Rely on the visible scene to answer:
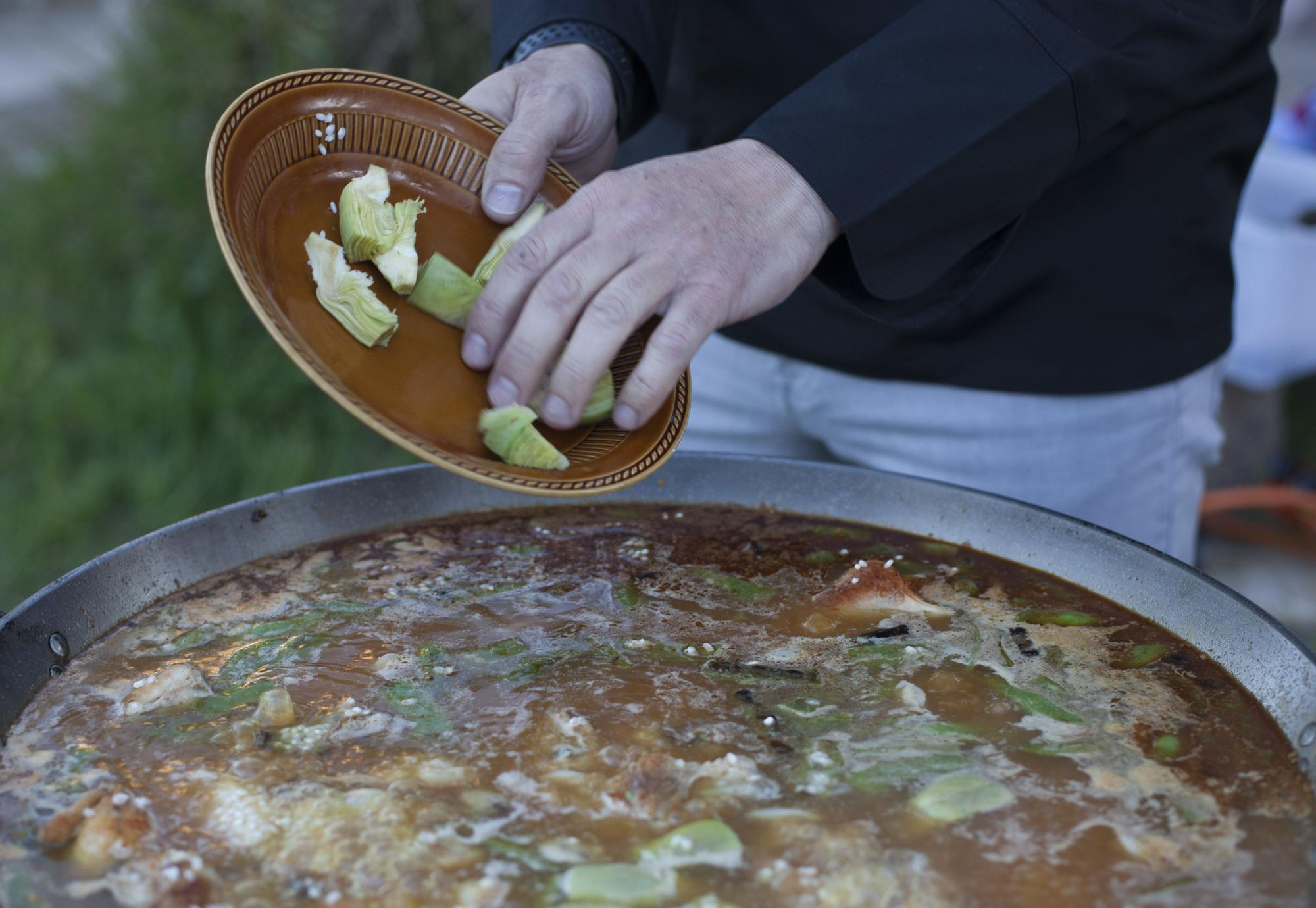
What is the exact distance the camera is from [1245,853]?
50.0 inches

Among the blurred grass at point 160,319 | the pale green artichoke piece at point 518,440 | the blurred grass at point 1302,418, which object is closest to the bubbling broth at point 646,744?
the pale green artichoke piece at point 518,440

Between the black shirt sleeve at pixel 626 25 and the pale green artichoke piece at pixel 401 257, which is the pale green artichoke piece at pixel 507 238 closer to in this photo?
the pale green artichoke piece at pixel 401 257

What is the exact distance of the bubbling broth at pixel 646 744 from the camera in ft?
4.11

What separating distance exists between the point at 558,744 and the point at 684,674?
0.70ft

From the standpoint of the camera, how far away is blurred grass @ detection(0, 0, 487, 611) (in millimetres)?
4660

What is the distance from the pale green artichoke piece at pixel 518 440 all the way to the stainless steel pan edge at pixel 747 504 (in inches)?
15.5

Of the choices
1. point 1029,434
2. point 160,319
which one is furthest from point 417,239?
point 160,319

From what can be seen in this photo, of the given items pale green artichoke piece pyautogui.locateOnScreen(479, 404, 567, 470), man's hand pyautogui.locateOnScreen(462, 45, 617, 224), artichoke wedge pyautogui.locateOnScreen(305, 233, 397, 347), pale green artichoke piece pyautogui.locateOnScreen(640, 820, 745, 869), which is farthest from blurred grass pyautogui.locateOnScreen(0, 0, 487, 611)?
pale green artichoke piece pyautogui.locateOnScreen(640, 820, 745, 869)

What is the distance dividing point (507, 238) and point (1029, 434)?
1191 millimetres

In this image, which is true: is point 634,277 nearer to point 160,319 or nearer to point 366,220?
point 366,220

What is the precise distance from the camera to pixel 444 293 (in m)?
1.73

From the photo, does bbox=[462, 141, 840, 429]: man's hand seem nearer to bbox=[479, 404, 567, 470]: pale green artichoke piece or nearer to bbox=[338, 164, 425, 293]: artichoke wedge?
bbox=[479, 404, 567, 470]: pale green artichoke piece

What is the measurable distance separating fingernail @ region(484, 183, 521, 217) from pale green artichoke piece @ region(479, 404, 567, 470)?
343 mm

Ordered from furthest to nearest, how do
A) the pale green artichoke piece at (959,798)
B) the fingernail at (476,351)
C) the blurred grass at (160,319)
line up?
the blurred grass at (160,319) → the fingernail at (476,351) → the pale green artichoke piece at (959,798)
